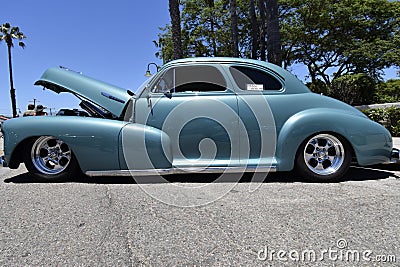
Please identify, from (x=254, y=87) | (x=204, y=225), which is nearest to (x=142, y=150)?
(x=204, y=225)

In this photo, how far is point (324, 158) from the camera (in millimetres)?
3361

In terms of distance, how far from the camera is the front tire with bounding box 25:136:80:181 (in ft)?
11.1

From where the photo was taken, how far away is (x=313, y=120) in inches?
127

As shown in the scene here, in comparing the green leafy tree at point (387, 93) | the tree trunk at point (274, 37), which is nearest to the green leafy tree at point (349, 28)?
the green leafy tree at point (387, 93)

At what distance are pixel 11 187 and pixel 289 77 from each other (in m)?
3.71

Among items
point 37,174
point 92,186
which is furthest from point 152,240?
point 37,174

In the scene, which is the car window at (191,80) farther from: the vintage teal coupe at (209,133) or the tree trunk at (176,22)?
the tree trunk at (176,22)

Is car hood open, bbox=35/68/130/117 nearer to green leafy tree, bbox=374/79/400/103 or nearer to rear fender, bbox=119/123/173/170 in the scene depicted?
rear fender, bbox=119/123/173/170

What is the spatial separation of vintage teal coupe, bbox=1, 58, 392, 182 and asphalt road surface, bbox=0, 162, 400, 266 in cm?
27

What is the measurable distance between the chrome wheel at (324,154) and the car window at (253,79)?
83 cm

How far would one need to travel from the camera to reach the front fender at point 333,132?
322 cm

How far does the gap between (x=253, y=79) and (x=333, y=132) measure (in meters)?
1.15

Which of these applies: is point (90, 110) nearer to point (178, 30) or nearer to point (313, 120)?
point (313, 120)

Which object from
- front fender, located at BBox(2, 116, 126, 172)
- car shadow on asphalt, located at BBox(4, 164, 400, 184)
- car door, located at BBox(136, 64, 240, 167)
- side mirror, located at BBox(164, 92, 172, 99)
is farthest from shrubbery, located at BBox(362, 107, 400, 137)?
front fender, located at BBox(2, 116, 126, 172)
